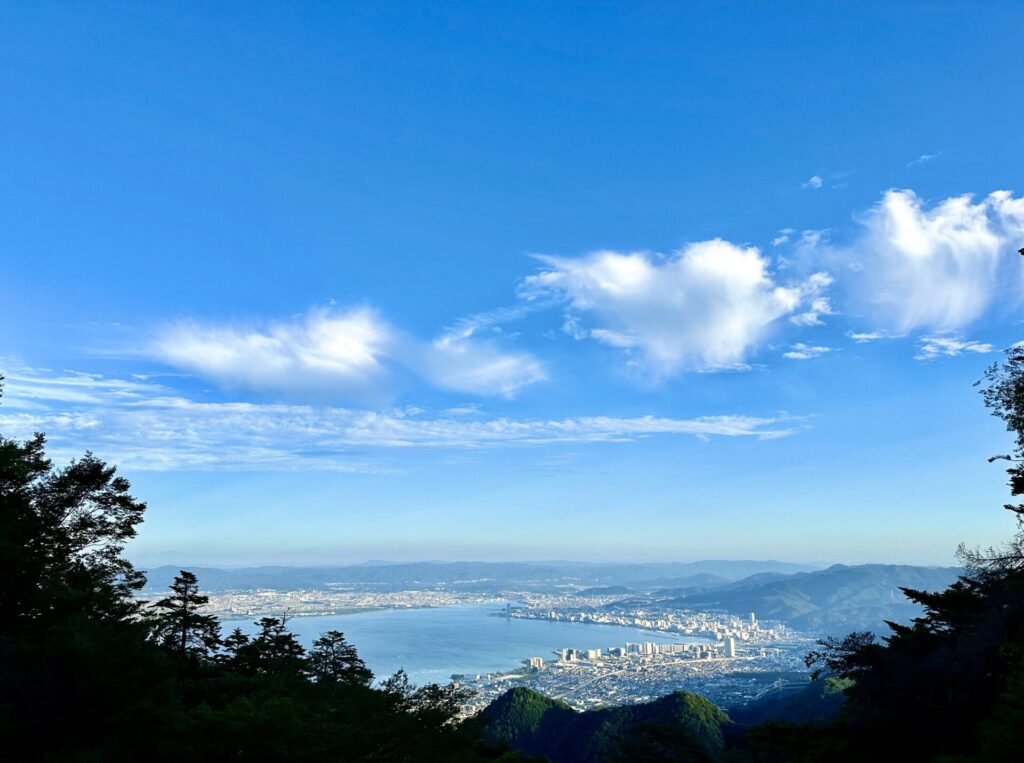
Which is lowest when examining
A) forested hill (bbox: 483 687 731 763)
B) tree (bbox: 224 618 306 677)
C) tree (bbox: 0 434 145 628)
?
forested hill (bbox: 483 687 731 763)

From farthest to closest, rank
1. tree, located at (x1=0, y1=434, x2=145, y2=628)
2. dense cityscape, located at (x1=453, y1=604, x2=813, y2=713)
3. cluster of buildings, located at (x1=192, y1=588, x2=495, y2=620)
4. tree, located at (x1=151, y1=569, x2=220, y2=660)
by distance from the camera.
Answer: cluster of buildings, located at (x1=192, y1=588, x2=495, y2=620), dense cityscape, located at (x1=453, y1=604, x2=813, y2=713), tree, located at (x1=151, y1=569, x2=220, y2=660), tree, located at (x1=0, y1=434, x2=145, y2=628)

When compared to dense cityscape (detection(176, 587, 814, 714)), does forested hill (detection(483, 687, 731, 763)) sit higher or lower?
higher

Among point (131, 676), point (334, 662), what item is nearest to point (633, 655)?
point (334, 662)

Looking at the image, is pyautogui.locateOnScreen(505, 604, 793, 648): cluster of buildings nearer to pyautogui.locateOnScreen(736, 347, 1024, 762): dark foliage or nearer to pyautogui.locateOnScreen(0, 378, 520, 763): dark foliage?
pyautogui.locateOnScreen(736, 347, 1024, 762): dark foliage

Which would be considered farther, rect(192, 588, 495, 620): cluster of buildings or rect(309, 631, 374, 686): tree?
rect(192, 588, 495, 620): cluster of buildings

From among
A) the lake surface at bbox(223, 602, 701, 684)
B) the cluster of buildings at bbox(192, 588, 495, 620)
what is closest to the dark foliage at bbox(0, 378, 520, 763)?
the lake surface at bbox(223, 602, 701, 684)

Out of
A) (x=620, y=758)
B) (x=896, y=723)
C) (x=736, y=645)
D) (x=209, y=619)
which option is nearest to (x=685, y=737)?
(x=620, y=758)
